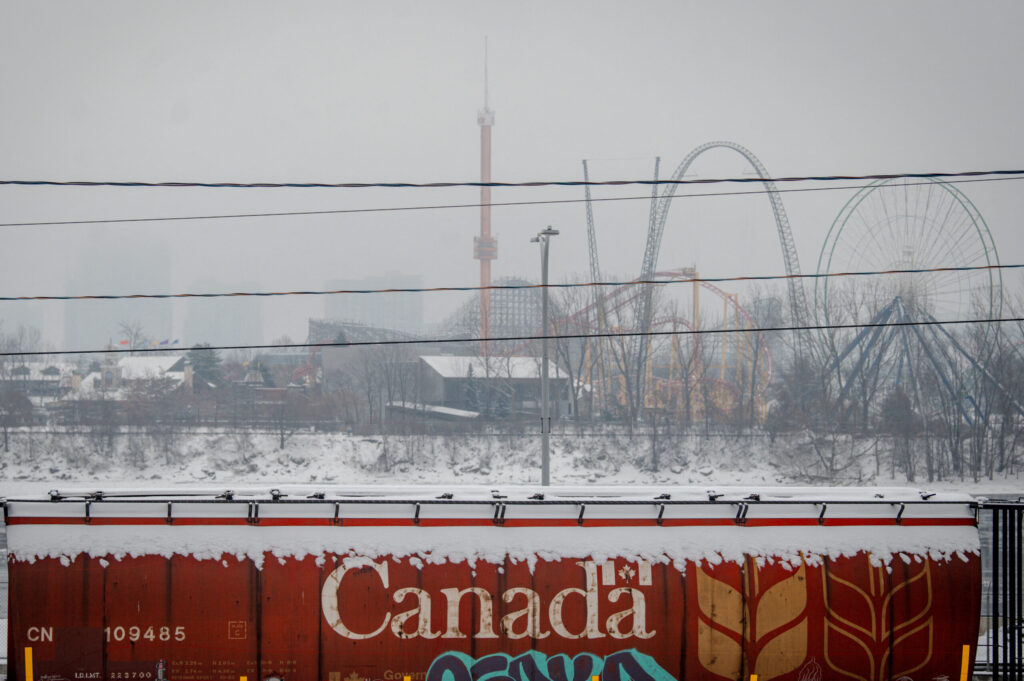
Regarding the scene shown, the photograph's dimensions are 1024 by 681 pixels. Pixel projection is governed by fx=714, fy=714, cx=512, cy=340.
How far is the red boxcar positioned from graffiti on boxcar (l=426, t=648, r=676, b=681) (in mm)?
21

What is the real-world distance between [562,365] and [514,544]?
136 feet

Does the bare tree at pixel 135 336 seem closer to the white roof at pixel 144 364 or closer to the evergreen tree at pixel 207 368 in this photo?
the white roof at pixel 144 364

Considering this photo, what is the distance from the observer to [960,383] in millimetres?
34062

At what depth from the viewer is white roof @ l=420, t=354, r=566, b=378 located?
44.5m

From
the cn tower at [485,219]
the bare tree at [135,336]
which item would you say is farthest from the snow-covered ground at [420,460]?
the cn tower at [485,219]

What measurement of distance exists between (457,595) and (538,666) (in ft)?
3.94

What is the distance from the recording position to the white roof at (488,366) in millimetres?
44525

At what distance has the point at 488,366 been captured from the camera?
44.1 m

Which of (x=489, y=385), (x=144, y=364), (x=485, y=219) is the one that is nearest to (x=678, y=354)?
(x=489, y=385)

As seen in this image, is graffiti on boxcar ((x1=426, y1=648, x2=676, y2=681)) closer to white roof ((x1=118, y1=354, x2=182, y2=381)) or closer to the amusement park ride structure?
the amusement park ride structure

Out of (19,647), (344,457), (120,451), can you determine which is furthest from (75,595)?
(120,451)

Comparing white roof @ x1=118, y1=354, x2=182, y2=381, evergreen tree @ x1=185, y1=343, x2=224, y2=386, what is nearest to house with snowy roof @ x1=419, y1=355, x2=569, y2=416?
evergreen tree @ x1=185, y1=343, x2=224, y2=386

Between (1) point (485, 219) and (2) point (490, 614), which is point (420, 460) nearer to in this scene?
(2) point (490, 614)

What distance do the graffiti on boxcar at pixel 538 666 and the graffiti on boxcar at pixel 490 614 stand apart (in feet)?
0.74
